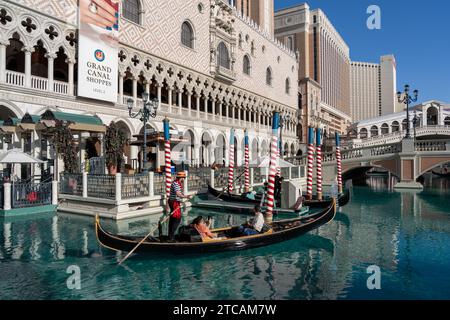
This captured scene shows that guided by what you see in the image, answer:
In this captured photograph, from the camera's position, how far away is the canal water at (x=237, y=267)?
4.90 meters

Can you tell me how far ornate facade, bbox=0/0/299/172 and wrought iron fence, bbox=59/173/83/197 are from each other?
4.64 metres

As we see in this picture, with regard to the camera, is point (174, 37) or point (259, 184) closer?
point (259, 184)

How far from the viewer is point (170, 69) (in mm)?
21453

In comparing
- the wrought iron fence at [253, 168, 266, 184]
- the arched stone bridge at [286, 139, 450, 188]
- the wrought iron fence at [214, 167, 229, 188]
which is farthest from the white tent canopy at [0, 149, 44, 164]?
the arched stone bridge at [286, 139, 450, 188]

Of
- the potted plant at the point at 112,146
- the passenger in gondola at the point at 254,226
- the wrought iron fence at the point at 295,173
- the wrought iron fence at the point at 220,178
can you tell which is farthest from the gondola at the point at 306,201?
the wrought iron fence at the point at 295,173

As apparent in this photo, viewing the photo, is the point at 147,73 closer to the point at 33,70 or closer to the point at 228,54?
the point at 33,70

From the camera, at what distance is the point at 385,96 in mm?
105875

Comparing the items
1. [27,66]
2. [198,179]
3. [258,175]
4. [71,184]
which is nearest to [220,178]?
[198,179]

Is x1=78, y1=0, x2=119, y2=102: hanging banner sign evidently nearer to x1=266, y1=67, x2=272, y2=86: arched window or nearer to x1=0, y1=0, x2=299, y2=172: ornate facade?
x1=0, y1=0, x2=299, y2=172: ornate facade

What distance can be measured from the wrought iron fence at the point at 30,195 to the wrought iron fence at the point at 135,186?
2.91 metres

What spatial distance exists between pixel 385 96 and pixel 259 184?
339ft

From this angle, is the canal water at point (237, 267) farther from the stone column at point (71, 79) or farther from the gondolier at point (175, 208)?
the stone column at point (71, 79)

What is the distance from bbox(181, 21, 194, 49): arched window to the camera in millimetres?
22906
